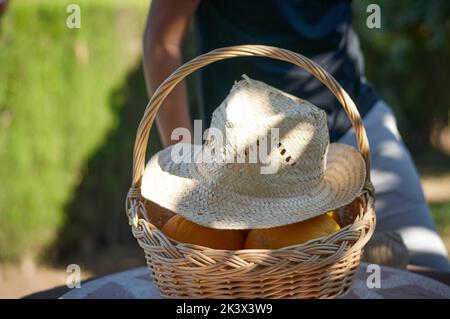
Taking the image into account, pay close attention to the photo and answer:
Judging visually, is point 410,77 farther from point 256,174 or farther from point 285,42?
point 256,174

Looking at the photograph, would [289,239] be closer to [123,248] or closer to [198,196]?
[198,196]

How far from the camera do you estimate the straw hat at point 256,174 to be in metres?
1.23

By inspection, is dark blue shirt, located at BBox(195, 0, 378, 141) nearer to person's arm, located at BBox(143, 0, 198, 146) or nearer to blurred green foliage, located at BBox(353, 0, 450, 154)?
person's arm, located at BBox(143, 0, 198, 146)

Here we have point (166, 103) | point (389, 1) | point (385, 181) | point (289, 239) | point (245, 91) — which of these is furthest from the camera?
point (389, 1)

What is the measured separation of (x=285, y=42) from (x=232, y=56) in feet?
2.27

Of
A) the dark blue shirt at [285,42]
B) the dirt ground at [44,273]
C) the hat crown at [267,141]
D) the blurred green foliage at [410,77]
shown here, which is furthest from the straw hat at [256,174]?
the blurred green foliage at [410,77]

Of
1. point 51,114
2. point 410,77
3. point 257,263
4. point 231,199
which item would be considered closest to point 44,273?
point 51,114

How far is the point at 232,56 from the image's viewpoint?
1.28m

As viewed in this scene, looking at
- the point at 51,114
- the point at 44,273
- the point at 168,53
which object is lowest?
the point at 44,273

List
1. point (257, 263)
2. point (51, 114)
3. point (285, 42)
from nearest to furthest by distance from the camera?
1. point (257, 263)
2. point (285, 42)
3. point (51, 114)

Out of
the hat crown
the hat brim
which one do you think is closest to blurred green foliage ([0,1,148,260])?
the hat brim

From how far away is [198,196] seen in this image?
1267mm
